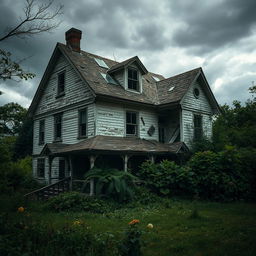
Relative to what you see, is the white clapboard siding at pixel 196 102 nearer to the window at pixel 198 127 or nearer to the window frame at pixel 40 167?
the window at pixel 198 127

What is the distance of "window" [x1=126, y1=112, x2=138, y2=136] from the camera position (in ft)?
58.8

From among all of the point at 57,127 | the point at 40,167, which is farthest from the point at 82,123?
the point at 40,167

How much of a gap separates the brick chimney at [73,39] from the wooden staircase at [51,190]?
420 inches

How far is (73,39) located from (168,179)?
13527 millimetres

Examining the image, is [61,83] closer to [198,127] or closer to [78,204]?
[198,127]

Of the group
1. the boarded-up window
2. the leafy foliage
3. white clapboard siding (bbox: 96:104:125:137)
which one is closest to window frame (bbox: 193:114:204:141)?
white clapboard siding (bbox: 96:104:125:137)

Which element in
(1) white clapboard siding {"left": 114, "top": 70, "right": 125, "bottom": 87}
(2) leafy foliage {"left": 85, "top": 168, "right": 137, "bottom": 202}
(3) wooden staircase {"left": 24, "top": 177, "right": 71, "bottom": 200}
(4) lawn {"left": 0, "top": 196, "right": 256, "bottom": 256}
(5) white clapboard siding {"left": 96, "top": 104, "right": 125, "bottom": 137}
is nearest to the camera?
(4) lawn {"left": 0, "top": 196, "right": 256, "bottom": 256}

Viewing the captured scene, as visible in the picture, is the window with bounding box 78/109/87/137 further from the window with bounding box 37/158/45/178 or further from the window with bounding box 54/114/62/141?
the window with bounding box 37/158/45/178

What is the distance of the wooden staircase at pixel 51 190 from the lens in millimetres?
14334

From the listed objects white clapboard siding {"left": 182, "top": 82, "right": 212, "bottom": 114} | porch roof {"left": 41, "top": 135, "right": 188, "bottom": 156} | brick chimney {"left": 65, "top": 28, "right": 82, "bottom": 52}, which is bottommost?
porch roof {"left": 41, "top": 135, "right": 188, "bottom": 156}

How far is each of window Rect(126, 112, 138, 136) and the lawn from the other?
6874 millimetres

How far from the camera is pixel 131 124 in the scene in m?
17.8

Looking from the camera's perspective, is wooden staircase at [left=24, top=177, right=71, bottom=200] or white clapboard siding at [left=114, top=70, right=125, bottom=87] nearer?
wooden staircase at [left=24, top=177, right=71, bottom=200]

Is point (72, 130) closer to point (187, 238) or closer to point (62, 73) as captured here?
point (62, 73)
